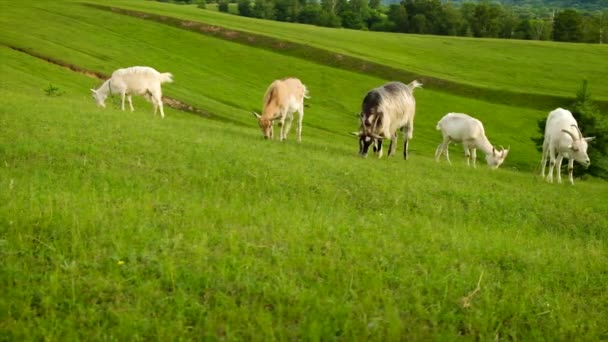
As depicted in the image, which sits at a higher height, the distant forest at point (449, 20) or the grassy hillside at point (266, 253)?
the distant forest at point (449, 20)

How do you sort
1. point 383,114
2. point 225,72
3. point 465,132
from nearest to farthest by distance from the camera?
point 383,114 < point 465,132 < point 225,72

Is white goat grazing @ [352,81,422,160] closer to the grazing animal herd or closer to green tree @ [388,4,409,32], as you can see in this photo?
the grazing animal herd

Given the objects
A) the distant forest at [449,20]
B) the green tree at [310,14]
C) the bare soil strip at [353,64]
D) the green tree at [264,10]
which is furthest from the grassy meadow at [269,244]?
the green tree at [264,10]

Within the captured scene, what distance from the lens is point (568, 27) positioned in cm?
11050

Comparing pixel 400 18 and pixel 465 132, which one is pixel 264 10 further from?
pixel 465 132

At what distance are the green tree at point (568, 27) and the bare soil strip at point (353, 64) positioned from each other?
61.2 meters

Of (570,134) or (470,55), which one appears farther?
(470,55)

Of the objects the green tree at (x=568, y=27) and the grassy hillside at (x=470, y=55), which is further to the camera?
the green tree at (x=568, y=27)

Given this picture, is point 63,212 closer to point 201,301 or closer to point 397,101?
point 201,301

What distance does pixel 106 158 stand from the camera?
13.7 meters

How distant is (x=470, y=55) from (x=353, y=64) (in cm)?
2050

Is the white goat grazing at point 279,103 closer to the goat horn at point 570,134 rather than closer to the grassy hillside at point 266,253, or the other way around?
the grassy hillside at point 266,253

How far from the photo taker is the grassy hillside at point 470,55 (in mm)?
63469

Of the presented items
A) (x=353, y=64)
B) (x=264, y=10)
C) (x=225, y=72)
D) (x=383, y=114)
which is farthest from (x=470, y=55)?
(x=264, y=10)
